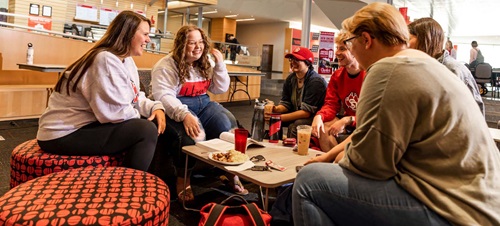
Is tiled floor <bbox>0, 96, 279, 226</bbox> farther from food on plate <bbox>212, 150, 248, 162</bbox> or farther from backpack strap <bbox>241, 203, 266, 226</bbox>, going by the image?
backpack strap <bbox>241, 203, 266, 226</bbox>

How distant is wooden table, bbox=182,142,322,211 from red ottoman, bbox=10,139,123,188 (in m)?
0.49

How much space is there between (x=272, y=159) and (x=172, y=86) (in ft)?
3.12

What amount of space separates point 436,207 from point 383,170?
158mm

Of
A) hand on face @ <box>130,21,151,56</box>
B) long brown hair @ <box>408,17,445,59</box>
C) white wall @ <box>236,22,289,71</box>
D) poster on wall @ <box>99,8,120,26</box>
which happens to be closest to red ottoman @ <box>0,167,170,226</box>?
hand on face @ <box>130,21,151,56</box>

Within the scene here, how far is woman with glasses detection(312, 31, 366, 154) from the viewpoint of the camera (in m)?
2.34

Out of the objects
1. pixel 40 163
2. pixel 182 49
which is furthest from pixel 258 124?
pixel 40 163

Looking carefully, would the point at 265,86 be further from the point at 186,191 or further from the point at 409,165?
the point at 409,165

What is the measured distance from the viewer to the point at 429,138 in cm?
99

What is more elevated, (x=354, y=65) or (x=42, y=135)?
(x=354, y=65)

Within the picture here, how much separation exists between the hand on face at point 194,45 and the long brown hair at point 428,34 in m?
1.35

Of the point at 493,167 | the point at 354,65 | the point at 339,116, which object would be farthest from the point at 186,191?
the point at 493,167

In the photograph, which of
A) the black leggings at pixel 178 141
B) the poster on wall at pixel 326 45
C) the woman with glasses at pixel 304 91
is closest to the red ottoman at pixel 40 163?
the black leggings at pixel 178 141

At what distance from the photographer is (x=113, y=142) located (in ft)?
5.82

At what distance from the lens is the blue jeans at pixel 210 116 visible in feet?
8.30
